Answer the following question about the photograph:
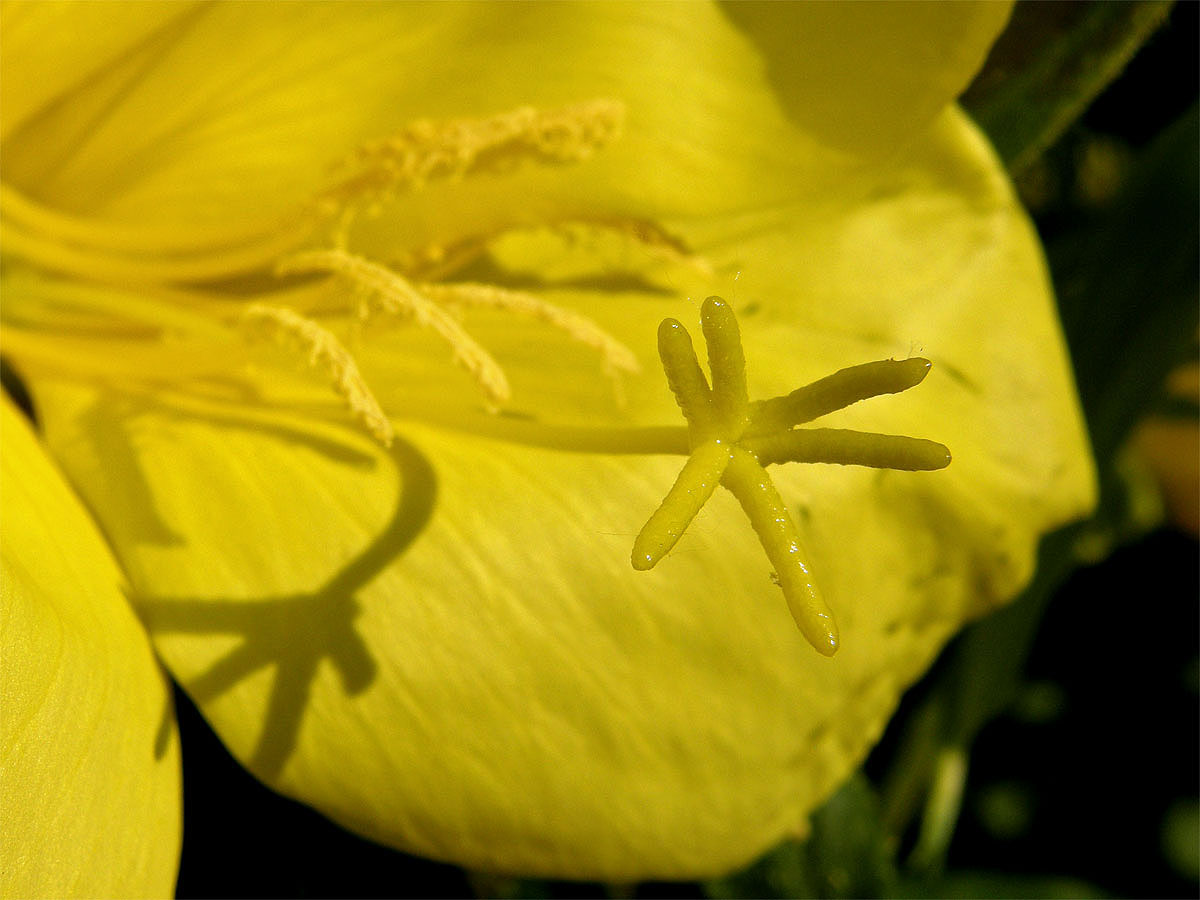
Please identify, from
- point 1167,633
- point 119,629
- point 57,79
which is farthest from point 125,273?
point 1167,633

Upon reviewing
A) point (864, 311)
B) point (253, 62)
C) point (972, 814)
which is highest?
point (253, 62)

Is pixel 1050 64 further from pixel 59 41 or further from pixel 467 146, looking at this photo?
pixel 59 41

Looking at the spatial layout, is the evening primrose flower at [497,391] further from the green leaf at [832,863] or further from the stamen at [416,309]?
the green leaf at [832,863]

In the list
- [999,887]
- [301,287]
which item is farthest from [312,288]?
[999,887]

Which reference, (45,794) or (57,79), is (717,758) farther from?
(57,79)

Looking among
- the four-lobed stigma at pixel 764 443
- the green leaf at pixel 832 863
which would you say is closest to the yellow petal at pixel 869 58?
the four-lobed stigma at pixel 764 443

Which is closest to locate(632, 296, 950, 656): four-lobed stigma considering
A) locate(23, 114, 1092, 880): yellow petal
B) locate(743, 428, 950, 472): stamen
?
locate(743, 428, 950, 472): stamen

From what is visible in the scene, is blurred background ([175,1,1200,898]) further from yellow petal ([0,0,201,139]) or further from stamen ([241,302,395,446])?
yellow petal ([0,0,201,139])
